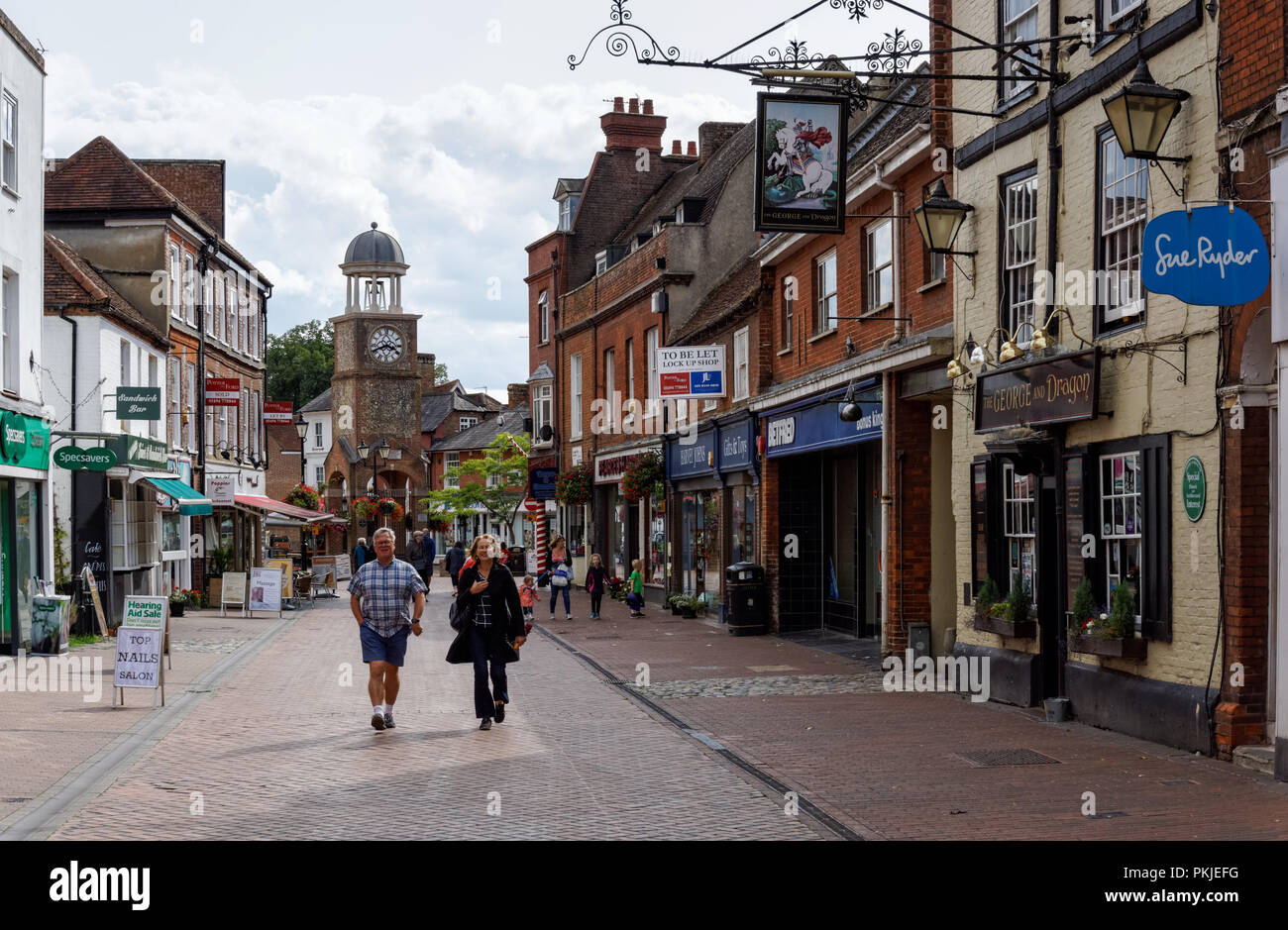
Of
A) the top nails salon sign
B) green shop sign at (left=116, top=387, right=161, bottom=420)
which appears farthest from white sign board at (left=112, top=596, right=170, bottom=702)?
green shop sign at (left=116, top=387, right=161, bottom=420)

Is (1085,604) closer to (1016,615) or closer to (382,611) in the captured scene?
(1016,615)

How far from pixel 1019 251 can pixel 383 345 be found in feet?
219

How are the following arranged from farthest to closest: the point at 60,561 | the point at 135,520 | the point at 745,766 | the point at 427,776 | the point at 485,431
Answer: the point at 485,431 → the point at 135,520 → the point at 60,561 → the point at 745,766 → the point at 427,776

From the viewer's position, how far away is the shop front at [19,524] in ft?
63.8

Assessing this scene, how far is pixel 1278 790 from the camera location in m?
9.67

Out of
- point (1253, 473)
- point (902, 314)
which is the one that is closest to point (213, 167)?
point (902, 314)

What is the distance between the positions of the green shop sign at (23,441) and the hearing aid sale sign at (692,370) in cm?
1072

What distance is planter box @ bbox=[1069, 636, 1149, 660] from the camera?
1223cm

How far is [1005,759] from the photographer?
11.4 m

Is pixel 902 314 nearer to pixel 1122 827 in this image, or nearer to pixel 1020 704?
pixel 1020 704

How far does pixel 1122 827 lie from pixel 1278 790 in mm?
1793

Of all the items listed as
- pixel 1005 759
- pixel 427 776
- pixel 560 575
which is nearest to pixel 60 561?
pixel 560 575

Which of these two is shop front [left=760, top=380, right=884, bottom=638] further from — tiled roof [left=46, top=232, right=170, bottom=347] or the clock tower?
the clock tower

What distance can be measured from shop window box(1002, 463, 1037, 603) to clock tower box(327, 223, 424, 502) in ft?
213
